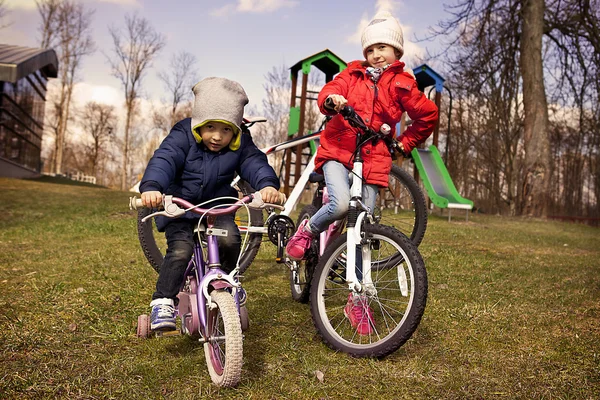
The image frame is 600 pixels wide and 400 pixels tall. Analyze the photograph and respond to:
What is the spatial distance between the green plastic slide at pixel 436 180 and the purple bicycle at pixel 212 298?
9754 mm

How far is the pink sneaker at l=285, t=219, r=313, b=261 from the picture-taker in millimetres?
3867

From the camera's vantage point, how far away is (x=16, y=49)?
88.5 ft

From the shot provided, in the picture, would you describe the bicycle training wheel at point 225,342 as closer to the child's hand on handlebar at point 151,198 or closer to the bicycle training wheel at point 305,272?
the child's hand on handlebar at point 151,198

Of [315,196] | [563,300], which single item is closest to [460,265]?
[563,300]

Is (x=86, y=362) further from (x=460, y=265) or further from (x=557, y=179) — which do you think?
(x=557, y=179)

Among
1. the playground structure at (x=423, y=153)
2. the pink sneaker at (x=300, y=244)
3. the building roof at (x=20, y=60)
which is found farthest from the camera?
the building roof at (x=20, y=60)

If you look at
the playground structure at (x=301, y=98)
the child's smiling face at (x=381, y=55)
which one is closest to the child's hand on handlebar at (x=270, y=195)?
the child's smiling face at (x=381, y=55)

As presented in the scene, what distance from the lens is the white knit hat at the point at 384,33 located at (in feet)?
11.6

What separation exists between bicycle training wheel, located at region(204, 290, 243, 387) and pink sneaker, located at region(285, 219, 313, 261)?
1.18 meters

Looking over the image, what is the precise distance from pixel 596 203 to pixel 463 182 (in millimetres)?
6592

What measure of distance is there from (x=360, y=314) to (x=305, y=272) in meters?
0.91

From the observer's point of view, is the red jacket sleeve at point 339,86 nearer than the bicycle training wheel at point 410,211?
Yes

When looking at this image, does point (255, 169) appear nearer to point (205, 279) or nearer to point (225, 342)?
point (205, 279)

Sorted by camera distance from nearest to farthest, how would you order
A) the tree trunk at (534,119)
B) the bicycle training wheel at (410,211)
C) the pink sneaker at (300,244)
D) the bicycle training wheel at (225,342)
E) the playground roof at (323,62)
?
the bicycle training wheel at (225,342) < the pink sneaker at (300,244) < the bicycle training wheel at (410,211) < the playground roof at (323,62) < the tree trunk at (534,119)
